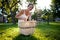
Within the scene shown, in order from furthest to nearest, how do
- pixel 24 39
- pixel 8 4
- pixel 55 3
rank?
pixel 55 3 → pixel 8 4 → pixel 24 39

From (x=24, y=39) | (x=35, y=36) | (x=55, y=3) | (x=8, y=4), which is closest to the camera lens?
(x=24, y=39)

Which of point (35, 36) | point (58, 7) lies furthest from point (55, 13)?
point (35, 36)

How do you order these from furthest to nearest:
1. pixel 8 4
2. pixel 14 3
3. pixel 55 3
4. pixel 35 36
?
pixel 55 3, pixel 14 3, pixel 8 4, pixel 35 36

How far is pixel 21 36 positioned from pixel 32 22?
82 centimetres

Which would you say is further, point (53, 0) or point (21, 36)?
point (53, 0)

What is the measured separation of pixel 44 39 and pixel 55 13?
110 ft

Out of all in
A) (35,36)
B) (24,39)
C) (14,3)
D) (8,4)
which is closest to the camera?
(24,39)

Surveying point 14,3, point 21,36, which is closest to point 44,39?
point 21,36

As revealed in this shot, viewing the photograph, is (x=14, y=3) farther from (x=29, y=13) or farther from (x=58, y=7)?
(x=29, y=13)

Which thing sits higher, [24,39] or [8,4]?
[8,4]

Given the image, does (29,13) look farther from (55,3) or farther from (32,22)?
(55,3)

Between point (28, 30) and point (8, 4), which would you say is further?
point (8, 4)

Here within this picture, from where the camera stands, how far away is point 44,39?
871cm

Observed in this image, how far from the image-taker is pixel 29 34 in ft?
29.0
